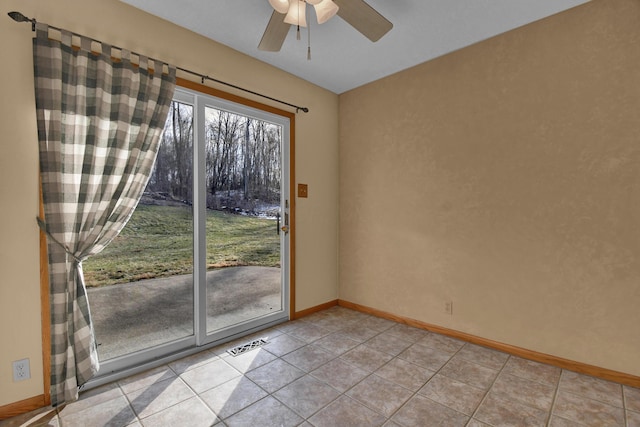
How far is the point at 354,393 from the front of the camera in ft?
6.61

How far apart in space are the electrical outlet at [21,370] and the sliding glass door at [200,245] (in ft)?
1.27

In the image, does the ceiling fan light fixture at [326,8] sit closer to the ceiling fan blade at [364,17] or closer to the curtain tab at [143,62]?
the ceiling fan blade at [364,17]

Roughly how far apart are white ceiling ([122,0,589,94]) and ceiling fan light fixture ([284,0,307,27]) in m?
0.45

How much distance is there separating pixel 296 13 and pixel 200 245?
1.87 meters

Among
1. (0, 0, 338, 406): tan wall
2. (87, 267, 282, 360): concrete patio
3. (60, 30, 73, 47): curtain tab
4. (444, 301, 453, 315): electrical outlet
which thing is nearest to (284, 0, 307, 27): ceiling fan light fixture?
(0, 0, 338, 406): tan wall

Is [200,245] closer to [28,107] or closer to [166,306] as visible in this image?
[166,306]

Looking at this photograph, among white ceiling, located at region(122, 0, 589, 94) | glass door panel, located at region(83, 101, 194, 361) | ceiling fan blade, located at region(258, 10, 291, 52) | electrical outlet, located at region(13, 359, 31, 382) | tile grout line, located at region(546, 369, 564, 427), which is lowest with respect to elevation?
tile grout line, located at region(546, 369, 564, 427)

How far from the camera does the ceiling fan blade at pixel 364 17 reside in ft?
5.86

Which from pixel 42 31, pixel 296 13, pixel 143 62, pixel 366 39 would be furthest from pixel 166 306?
pixel 366 39

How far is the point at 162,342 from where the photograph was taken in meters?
2.44

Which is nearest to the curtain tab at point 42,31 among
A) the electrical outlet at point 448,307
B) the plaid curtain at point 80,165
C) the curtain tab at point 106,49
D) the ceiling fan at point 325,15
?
the plaid curtain at point 80,165

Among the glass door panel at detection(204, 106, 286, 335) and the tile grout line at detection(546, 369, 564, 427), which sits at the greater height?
the glass door panel at detection(204, 106, 286, 335)

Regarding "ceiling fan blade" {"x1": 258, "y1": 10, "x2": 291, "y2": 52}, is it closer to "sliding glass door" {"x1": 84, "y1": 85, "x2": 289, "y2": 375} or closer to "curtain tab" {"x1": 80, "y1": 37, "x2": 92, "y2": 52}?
"sliding glass door" {"x1": 84, "y1": 85, "x2": 289, "y2": 375}

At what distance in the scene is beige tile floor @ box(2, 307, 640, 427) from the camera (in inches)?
69.5
